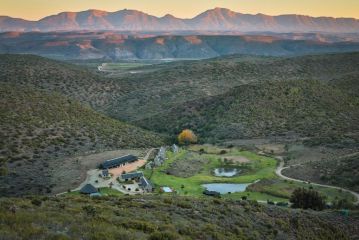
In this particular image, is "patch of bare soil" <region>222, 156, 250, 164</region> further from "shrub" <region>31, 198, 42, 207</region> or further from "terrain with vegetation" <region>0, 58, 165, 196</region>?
"shrub" <region>31, 198, 42, 207</region>

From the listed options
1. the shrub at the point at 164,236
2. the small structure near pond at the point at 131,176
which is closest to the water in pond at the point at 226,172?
the small structure near pond at the point at 131,176

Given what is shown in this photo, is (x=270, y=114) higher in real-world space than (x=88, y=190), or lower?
lower

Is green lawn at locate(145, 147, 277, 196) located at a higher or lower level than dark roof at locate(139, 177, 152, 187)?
lower

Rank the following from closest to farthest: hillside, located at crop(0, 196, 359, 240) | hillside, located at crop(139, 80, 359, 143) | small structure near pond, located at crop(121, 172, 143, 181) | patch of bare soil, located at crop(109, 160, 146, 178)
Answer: hillside, located at crop(0, 196, 359, 240), small structure near pond, located at crop(121, 172, 143, 181), patch of bare soil, located at crop(109, 160, 146, 178), hillside, located at crop(139, 80, 359, 143)

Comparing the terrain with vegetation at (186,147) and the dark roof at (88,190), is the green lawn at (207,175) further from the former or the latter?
the dark roof at (88,190)

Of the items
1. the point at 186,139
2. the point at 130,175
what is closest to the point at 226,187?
the point at 130,175

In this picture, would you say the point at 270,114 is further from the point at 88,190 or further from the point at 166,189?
the point at 88,190

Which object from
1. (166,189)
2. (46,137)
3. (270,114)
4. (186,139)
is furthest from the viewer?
(270,114)

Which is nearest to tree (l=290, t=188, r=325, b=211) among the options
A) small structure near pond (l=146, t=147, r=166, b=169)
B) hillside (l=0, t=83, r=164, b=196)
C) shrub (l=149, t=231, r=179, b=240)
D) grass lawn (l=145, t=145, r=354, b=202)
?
grass lawn (l=145, t=145, r=354, b=202)
